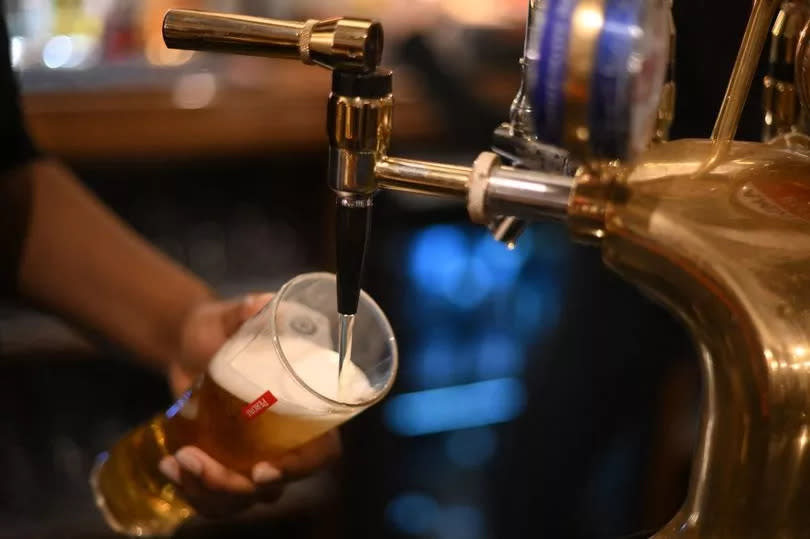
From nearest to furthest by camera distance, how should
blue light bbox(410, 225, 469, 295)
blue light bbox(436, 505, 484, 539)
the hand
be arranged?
1. the hand
2. blue light bbox(410, 225, 469, 295)
3. blue light bbox(436, 505, 484, 539)

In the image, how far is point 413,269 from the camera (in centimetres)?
192

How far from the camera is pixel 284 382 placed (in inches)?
23.5

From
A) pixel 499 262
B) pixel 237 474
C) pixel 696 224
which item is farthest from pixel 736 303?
pixel 499 262

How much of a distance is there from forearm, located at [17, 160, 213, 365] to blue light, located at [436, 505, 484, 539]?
119cm

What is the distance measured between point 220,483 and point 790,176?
1.45 feet

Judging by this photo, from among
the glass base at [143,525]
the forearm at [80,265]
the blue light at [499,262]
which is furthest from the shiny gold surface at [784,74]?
the blue light at [499,262]

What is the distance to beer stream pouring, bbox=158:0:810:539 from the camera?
1.34 feet

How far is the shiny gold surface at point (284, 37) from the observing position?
42 cm

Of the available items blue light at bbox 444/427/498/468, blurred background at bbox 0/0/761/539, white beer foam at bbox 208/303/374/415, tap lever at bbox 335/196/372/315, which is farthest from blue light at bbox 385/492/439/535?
tap lever at bbox 335/196/372/315

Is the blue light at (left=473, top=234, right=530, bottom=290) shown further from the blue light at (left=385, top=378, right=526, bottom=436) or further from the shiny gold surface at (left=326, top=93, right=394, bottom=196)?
the shiny gold surface at (left=326, top=93, right=394, bottom=196)

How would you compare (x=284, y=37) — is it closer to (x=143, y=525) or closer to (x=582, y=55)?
(x=582, y=55)

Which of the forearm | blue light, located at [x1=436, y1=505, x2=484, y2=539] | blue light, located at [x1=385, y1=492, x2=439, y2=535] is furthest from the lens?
blue light, located at [x1=436, y1=505, x2=484, y2=539]

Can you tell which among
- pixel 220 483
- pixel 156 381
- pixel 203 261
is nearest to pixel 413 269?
pixel 203 261

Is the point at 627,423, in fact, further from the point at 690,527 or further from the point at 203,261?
the point at 690,527
